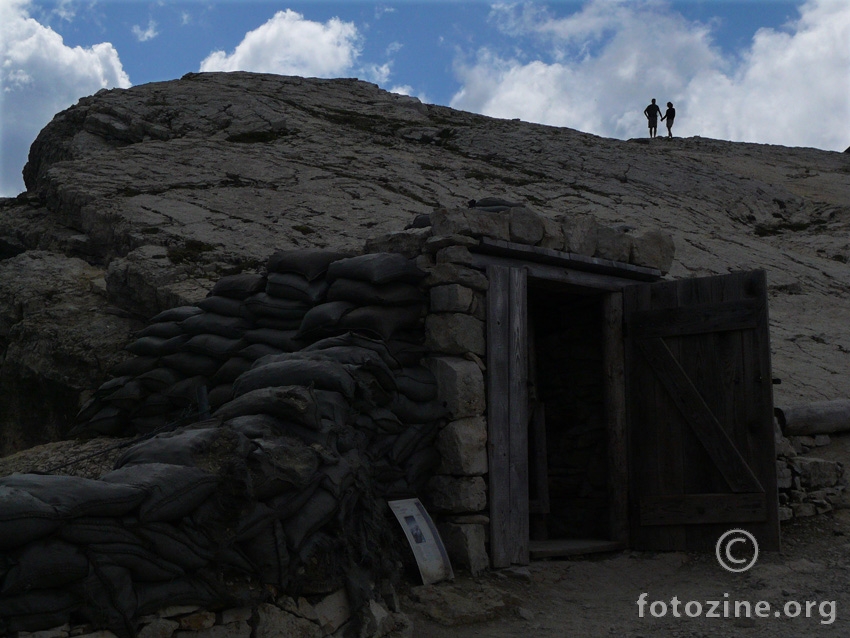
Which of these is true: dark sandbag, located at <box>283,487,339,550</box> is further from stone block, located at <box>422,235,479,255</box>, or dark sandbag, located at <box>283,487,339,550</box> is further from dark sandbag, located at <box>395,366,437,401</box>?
stone block, located at <box>422,235,479,255</box>

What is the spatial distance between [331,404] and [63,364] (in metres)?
4.38

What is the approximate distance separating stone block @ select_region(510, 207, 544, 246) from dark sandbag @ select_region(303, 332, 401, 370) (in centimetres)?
127

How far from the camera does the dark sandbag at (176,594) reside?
3088 mm

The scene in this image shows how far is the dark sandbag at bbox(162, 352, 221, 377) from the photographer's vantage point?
6.27 meters

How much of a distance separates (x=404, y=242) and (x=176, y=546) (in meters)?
3.14

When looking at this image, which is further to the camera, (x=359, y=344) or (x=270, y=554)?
(x=359, y=344)

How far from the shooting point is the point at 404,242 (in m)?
5.91

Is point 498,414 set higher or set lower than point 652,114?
lower

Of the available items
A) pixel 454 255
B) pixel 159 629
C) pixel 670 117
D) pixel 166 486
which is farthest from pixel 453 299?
pixel 670 117

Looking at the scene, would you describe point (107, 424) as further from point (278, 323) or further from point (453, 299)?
point (453, 299)

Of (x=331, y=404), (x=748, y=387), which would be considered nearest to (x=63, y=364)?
(x=331, y=404)

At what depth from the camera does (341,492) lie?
3.98 meters

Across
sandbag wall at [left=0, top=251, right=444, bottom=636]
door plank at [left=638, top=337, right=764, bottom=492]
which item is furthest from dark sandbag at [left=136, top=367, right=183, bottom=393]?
door plank at [left=638, top=337, right=764, bottom=492]

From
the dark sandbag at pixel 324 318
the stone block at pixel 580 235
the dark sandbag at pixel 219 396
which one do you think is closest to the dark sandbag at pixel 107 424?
the dark sandbag at pixel 219 396
